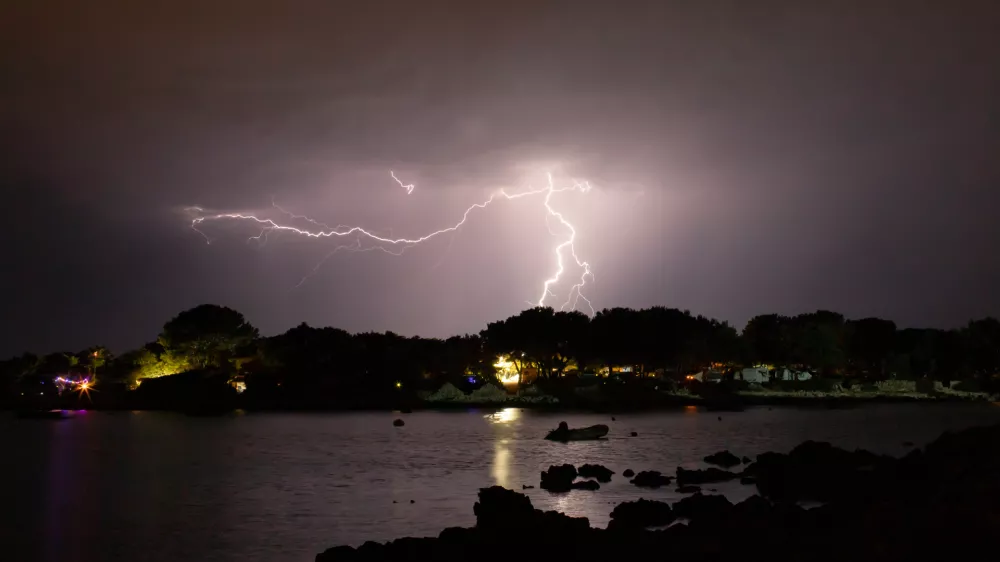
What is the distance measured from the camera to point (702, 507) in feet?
78.4

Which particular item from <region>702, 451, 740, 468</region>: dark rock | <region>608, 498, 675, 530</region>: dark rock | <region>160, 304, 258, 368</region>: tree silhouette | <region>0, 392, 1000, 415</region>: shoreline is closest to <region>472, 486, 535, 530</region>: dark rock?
<region>608, 498, 675, 530</region>: dark rock

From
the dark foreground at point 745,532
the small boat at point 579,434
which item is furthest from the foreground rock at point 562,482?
the small boat at point 579,434

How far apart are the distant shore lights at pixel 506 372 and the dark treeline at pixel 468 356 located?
1726mm

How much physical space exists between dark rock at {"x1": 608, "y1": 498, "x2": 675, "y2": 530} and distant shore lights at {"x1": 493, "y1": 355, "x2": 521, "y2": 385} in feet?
391

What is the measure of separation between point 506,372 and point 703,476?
117 metres

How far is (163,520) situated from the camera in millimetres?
30891

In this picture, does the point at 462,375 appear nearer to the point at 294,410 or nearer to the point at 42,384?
the point at 294,410

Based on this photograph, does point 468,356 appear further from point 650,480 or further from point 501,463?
point 650,480

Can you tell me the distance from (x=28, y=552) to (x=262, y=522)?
6.93 m

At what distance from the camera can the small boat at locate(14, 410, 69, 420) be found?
10281 cm

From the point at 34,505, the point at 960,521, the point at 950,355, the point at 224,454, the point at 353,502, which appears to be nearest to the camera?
the point at 960,521

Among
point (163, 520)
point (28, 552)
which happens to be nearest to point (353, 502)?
point (163, 520)

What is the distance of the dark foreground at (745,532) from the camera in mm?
16188

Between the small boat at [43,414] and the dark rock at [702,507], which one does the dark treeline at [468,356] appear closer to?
the small boat at [43,414]
